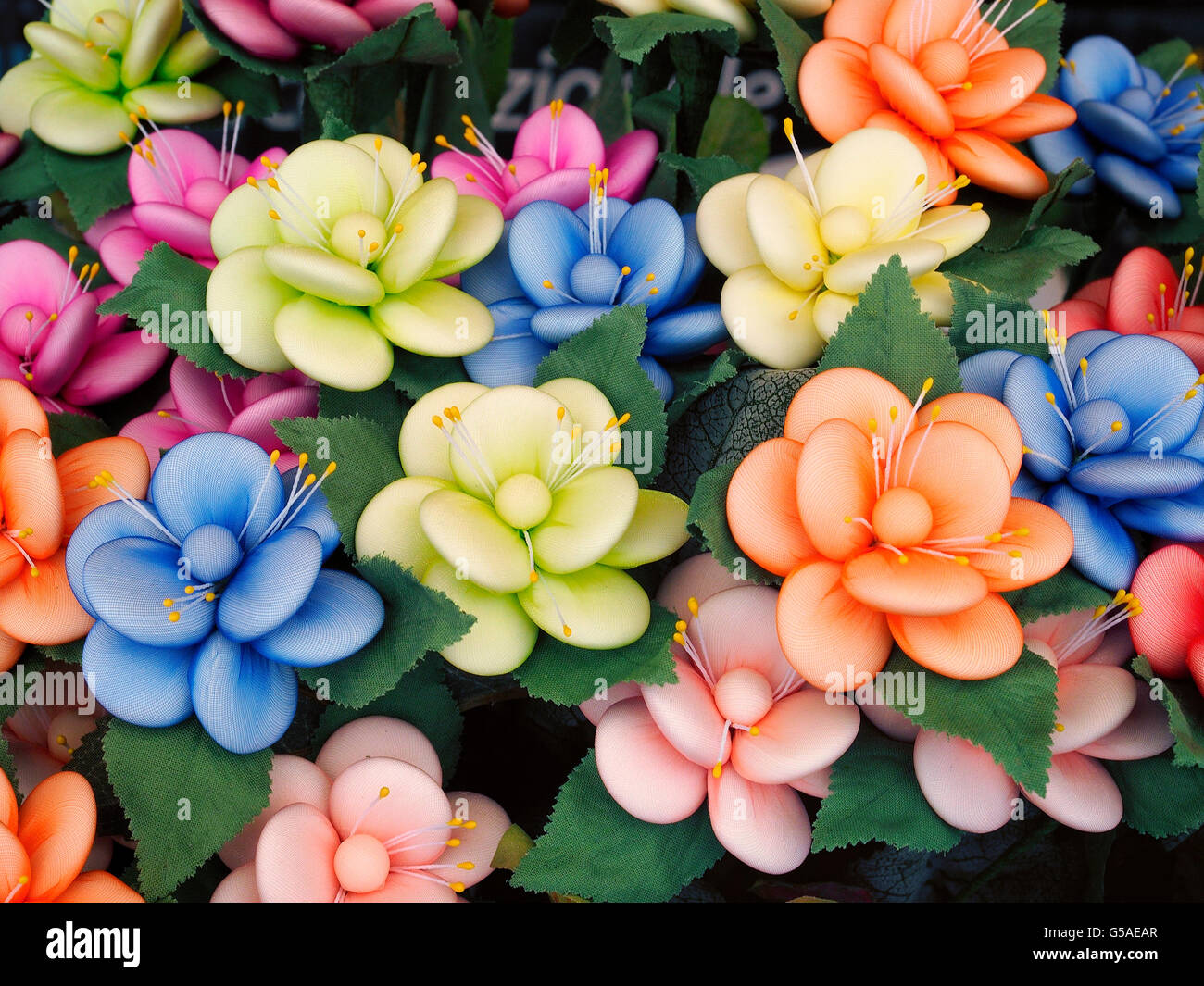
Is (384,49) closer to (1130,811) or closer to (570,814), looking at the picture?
(570,814)

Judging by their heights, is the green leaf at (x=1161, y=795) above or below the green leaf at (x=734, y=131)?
below

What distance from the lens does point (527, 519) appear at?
438 mm

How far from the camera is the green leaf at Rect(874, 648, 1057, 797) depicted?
397mm

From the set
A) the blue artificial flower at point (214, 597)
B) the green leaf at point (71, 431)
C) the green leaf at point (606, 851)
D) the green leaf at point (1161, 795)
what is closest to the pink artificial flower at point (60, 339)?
the green leaf at point (71, 431)

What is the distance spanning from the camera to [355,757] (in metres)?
0.49

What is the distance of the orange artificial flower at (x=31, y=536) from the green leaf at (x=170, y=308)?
2.5 inches

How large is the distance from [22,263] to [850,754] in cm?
53

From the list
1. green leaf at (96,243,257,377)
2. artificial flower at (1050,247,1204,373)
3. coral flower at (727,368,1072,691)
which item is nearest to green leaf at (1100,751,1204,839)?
coral flower at (727,368,1072,691)

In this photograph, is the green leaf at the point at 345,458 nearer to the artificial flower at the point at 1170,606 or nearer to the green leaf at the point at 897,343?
the green leaf at the point at 897,343

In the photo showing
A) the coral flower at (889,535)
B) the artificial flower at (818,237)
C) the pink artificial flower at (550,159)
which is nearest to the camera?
the coral flower at (889,535)

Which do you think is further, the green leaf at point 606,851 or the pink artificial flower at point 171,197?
the pink artificial flower at point 171,197

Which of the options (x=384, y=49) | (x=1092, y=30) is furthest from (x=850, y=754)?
(x=1092, y=30)

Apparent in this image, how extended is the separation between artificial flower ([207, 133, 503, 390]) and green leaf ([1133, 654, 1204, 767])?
0.34m

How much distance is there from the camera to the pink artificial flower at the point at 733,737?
44 centimetres
